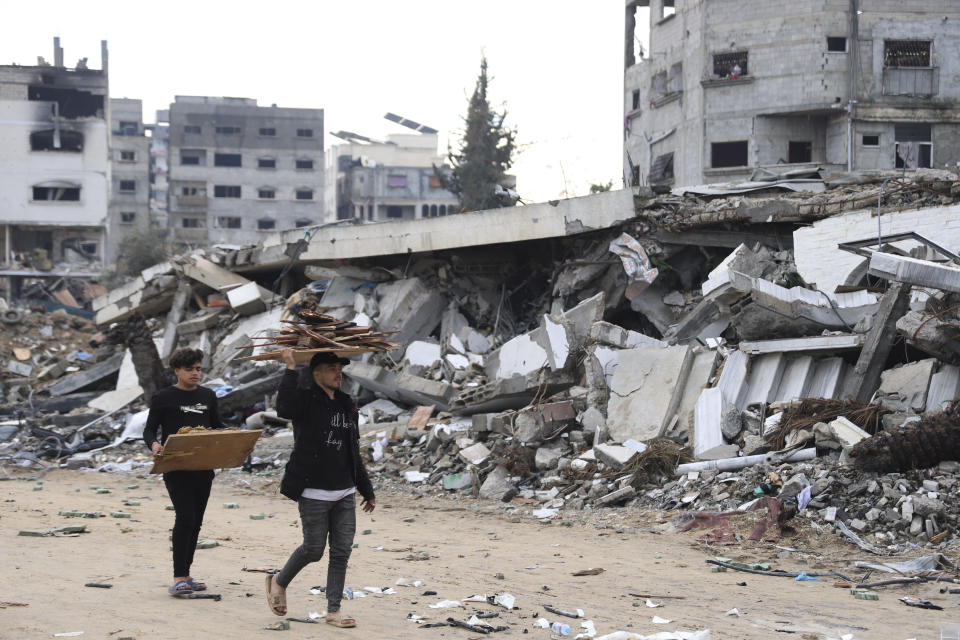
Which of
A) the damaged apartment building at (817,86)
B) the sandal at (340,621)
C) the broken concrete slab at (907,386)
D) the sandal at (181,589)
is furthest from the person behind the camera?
the damaged apartment building at (817,86)

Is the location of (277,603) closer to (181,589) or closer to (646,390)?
(181,589)

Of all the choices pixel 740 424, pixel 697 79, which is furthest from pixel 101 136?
pixel 740 424

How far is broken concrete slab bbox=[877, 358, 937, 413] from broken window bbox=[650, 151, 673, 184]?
779 inches

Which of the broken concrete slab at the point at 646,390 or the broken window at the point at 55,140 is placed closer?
the broken concrete slab at the point at 646,390

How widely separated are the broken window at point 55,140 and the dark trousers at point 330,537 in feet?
151

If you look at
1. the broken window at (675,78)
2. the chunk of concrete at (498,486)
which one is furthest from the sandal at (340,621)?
the broken window at (675,78)

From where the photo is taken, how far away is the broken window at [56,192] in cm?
4600

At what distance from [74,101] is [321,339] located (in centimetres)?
4686

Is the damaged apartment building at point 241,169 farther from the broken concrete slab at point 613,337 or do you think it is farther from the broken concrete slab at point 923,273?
the broken concrete slab at point 923,273

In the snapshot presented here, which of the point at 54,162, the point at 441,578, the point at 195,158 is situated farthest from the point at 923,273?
the point at 195,158

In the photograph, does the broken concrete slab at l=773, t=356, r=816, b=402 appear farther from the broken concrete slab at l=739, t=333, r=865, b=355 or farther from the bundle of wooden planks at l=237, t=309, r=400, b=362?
the bundle of wooden planks at l=237, t=309, r=400, b=362

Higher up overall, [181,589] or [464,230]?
[464,230]

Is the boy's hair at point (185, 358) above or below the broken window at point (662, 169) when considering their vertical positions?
below

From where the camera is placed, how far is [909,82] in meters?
25.7
